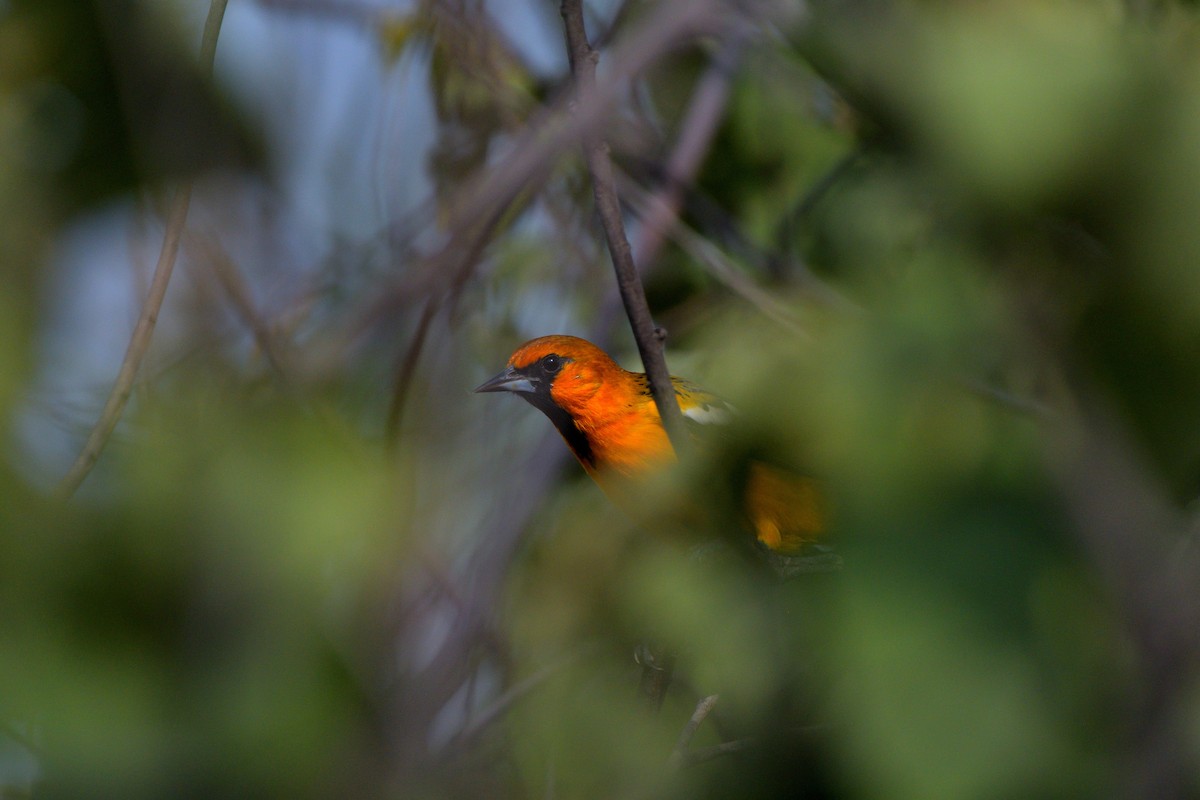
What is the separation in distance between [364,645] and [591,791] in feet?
0.97

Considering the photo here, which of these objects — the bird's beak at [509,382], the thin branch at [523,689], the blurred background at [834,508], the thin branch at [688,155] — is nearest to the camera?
the blurred background at [834,508]

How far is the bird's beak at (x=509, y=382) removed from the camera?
1536mm

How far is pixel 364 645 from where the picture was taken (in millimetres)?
595

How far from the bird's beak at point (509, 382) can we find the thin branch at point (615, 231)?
1.54ft

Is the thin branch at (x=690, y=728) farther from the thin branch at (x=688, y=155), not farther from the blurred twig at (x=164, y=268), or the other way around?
the thin branch at (x=688, y=155)

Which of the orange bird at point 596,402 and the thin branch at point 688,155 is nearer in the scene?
the orange bird at point 596,402

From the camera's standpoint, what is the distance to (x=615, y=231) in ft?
3.15

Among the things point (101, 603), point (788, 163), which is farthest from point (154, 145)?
point (788, 163)

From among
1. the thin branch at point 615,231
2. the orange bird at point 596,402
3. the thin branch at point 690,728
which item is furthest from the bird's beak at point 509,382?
the thin branch at point 690,728

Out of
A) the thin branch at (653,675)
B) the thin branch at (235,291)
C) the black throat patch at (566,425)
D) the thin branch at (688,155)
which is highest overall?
the thin branch at (235,291)

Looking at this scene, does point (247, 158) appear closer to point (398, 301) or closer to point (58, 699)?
point (398, 301)

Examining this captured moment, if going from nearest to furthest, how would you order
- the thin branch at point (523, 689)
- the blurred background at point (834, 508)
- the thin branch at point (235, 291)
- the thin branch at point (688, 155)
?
1. the blurred background at point (834, 508)
2. the thin branch at point (235, 291)
3. the thin branch at point (523, 689)
4. the thin branch at point (688, 155)

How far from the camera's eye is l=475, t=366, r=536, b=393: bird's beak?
1.54 metres

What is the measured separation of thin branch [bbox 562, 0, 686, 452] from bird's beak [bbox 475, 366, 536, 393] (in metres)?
0.47
